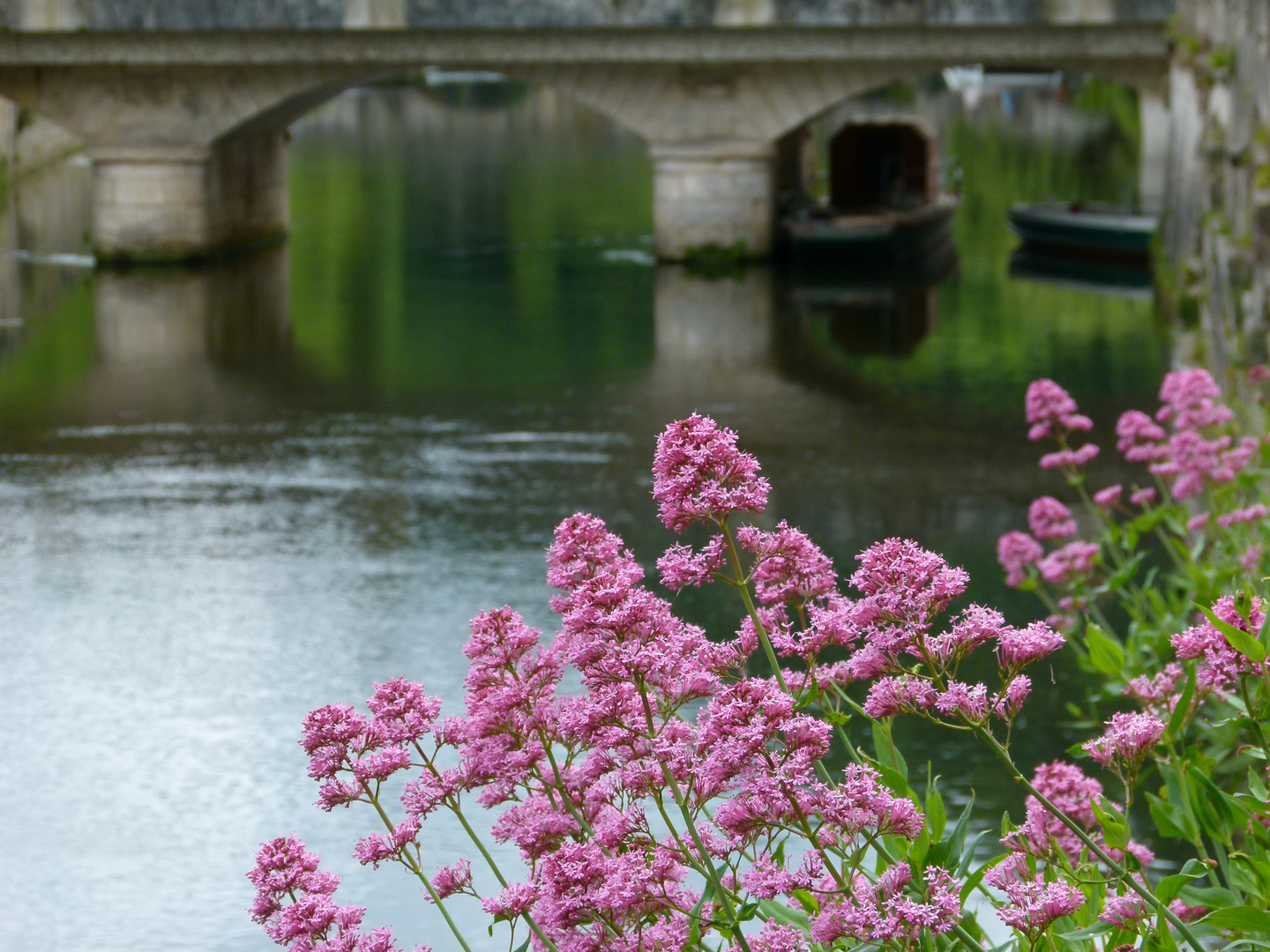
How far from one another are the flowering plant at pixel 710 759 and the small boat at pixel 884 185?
2316 centimetres

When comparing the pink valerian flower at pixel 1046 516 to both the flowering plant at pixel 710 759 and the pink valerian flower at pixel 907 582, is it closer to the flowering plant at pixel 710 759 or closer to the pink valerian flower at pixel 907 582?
the flowering plant at pixel 710 759

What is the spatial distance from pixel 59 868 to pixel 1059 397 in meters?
3.61

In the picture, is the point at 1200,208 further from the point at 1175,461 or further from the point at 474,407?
the point at 1175,461

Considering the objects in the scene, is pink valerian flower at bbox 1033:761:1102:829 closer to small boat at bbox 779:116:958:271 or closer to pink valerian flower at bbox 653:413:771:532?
pink valerian flower at bbox 653:413:771:532

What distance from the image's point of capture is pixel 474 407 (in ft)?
48.8

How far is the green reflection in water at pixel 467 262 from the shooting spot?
17.2 m

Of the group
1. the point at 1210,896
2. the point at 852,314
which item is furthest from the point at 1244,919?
the point at 852,314

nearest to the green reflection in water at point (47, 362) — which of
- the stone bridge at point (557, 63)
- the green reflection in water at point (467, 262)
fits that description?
the green reflection in water at point (467, 262)

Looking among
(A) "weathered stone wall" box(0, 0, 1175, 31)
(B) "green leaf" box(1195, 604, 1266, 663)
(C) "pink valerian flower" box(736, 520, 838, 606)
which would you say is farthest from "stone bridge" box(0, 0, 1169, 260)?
(B) "green leaf" box(1195, 604, 1266, 663)

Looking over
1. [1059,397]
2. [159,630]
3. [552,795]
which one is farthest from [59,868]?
[552,795]

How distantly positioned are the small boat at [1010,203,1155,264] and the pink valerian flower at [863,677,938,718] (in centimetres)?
2320

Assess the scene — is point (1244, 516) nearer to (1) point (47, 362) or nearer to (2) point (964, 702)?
(2) point (964, 702)

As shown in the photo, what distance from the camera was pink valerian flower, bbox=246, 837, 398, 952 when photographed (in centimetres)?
237

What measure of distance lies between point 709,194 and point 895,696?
22074 mm
